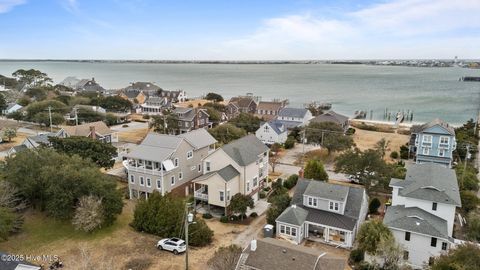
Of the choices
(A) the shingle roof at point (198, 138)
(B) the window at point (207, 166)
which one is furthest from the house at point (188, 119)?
(B) the window at point (207, 166)

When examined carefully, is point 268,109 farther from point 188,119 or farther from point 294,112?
point 188,119

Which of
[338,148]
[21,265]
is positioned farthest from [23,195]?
[338,148]

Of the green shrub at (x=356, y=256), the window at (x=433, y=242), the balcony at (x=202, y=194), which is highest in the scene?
the window at (x=433, y=242)

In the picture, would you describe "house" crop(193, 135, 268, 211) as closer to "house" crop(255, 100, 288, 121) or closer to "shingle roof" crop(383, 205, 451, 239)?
"shingle roof" crop(383, 205, 451, 239)

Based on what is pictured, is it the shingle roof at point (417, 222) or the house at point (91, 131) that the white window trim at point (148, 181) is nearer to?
the house at point (91, 131)

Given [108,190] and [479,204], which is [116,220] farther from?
[479,204]
